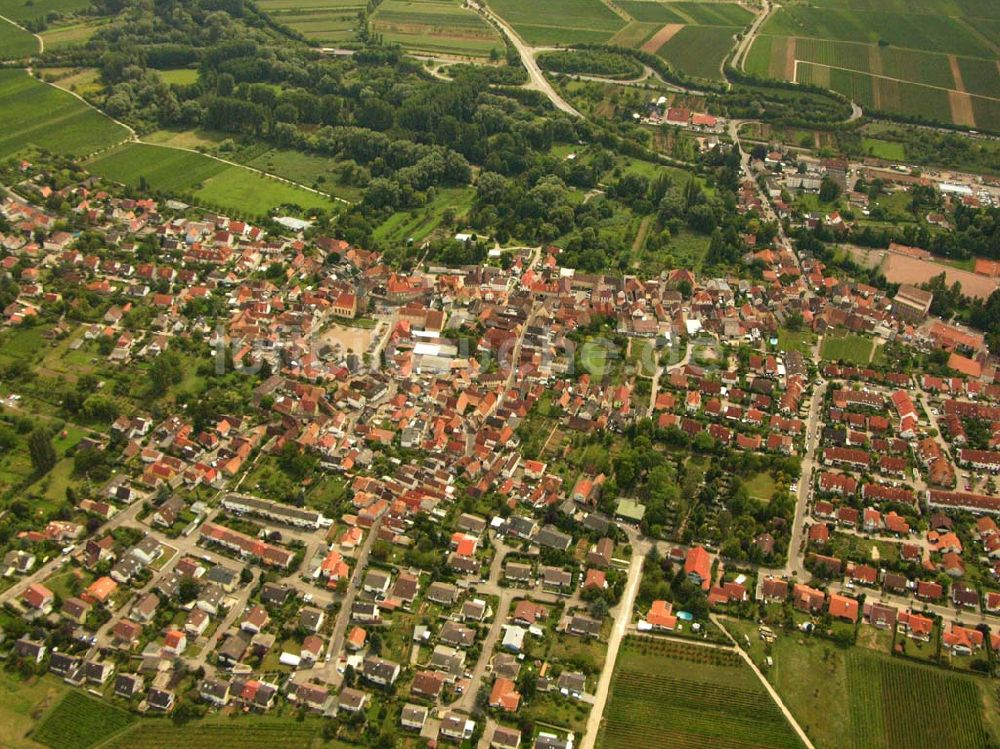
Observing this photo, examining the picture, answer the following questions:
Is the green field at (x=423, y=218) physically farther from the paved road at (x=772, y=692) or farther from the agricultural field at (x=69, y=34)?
the agricultural field at (x=69, y=34)

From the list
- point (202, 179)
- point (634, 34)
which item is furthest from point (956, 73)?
point (202, 179)

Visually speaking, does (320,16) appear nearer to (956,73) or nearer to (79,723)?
(956,73)

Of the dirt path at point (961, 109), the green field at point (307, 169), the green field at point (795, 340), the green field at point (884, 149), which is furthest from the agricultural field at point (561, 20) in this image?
the green field at point (795, 340)

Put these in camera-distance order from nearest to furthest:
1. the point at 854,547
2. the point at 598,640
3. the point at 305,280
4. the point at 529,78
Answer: the point at 598,640 → the point at 854,547 → the point at 305,280 → the point at 529,78

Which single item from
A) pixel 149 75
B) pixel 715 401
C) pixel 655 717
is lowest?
pixel 655 717

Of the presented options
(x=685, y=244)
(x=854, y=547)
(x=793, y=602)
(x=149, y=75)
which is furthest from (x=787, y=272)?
(x=149, y=75)

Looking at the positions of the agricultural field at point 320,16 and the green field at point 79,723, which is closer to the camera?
the green field at point 79,723

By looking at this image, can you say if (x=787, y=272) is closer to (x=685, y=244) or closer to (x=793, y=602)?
(x=685, y=244)
